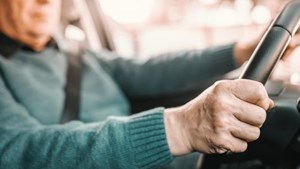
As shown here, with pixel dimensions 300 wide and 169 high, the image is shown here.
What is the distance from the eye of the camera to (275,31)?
2.23 ft

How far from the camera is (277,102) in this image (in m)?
0.79

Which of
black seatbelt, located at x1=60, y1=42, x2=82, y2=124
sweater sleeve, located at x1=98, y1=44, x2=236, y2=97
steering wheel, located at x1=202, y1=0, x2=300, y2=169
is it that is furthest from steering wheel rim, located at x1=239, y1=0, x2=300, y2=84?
black seatbelt, located at x1=60, y1=42, x2=82, y2=124

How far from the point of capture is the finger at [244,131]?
61cm

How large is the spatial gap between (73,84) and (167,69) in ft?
1.14

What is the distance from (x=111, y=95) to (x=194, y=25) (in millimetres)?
1698

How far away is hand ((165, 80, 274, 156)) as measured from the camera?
60 cm

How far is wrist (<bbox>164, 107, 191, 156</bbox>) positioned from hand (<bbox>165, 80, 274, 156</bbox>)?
26 mm

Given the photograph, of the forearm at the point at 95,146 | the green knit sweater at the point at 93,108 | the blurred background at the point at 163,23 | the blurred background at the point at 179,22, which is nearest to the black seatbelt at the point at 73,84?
the green knit sweater at the point at 93,108

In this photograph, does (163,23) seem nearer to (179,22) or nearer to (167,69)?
(179,22)

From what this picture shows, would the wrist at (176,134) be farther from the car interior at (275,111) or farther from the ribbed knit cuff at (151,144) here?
the car interior at (275,111)

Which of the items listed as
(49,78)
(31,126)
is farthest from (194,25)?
(31,126)

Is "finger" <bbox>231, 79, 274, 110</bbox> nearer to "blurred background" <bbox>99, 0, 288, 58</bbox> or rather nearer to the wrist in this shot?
the wrist

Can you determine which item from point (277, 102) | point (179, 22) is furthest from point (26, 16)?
point (179, 22)

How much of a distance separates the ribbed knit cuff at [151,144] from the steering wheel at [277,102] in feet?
0.56
